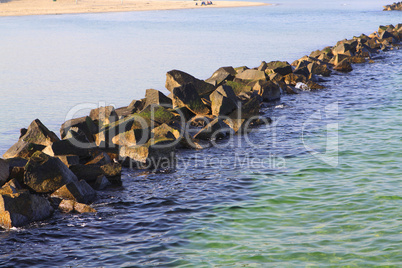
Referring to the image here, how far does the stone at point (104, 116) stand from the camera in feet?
58.1

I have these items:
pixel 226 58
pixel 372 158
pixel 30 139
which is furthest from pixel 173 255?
pixel 226 58

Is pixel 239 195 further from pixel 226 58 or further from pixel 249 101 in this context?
pixel 226 58

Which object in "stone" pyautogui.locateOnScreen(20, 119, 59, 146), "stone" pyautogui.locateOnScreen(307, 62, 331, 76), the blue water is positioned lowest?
the blue water

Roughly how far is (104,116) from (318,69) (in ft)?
59.0

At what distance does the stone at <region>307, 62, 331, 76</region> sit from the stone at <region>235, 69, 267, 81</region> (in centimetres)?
656

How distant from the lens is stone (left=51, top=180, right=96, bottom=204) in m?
11.6

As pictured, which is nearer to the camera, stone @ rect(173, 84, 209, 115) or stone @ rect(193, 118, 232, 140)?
stone @ rect(193, 118, 232, 140)

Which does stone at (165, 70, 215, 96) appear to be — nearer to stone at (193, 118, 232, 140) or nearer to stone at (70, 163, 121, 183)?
stone at (193, 118, 232, 140)

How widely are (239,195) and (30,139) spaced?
7142mm

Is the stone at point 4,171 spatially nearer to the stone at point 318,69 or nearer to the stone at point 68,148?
the stone at point 68,148

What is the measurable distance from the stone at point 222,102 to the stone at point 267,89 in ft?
15.0

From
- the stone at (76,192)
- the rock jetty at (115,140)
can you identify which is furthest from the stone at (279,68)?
the stone at (76,192)

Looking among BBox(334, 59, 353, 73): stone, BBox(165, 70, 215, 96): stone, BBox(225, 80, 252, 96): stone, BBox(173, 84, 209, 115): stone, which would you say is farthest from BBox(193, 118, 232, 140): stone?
BBox(334, 59, 353, 73): stone

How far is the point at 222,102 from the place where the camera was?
18797mm
